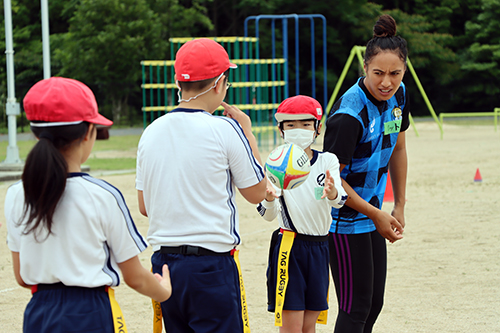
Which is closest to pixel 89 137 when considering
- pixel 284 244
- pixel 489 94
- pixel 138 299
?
pixel 284 244

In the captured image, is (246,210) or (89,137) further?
(246,210)

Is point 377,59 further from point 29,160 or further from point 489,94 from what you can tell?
point 489,94

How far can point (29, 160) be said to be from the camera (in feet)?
6.91

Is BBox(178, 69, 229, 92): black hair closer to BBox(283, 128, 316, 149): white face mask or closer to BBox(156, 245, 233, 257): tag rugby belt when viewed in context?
BBox(156, 245, 233, 257): tag rugby belt

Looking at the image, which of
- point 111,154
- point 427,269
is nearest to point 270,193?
point 427,269

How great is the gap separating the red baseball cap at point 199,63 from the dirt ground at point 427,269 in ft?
8.01

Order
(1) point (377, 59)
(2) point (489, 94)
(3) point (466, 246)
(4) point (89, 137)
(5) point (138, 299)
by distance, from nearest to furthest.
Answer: (4) point (89, 137), (1) point (377, 59), (5) point (138, 299), (3) point (466, 246), (2) point (489, 94)

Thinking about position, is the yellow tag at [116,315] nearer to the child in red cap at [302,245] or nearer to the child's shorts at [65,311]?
the child's shorts at [65,311]

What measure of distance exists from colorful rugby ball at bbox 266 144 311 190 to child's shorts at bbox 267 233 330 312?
0.38 meters

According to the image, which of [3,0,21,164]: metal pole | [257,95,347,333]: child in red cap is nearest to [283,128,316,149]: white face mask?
[257,95,347,333]: child in red cap

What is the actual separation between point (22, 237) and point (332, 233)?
1.75m

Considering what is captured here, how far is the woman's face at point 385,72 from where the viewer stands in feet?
10.6

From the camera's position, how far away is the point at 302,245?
3.36 meters

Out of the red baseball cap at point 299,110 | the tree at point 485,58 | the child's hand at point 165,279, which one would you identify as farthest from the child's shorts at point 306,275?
the tree at point 485,58
